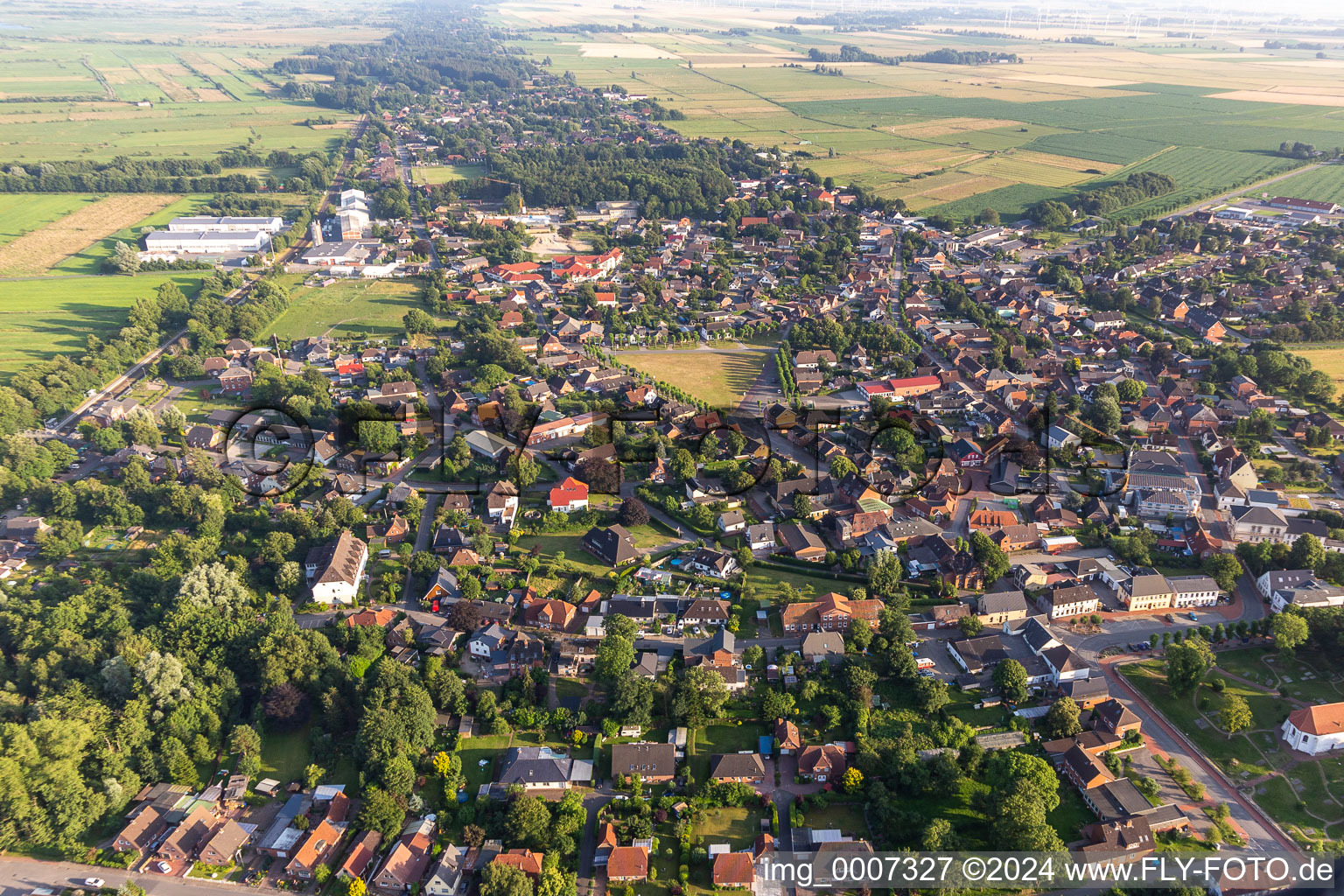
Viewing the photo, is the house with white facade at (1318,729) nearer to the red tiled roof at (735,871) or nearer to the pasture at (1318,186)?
the red tiled roof at (735,871)

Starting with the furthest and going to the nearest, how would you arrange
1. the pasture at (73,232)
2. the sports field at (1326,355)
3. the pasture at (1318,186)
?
1. the pasture at (1318,186)
2. the pasture at (73,232)
3. the sports field at (1326,355)

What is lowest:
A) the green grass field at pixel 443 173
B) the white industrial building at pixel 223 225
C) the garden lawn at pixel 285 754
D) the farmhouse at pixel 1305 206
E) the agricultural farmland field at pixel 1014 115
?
the garden lawn at pixel 285 754


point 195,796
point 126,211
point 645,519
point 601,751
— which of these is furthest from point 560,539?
point 126,211

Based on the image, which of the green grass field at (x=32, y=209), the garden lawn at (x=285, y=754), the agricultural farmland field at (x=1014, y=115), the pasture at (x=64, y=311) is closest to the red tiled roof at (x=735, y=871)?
the garden lawn at (x=285, y=754)

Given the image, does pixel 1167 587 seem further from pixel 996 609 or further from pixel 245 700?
pixel 245 700

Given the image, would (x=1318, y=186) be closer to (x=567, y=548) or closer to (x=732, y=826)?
(x=567, y=548)

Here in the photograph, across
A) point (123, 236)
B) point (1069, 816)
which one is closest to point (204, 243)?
point (123, 236)

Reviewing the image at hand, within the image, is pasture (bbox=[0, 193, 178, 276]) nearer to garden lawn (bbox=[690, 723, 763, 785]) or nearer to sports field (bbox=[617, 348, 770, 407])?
sports field (bbox=[617, 348, 770, 407])
